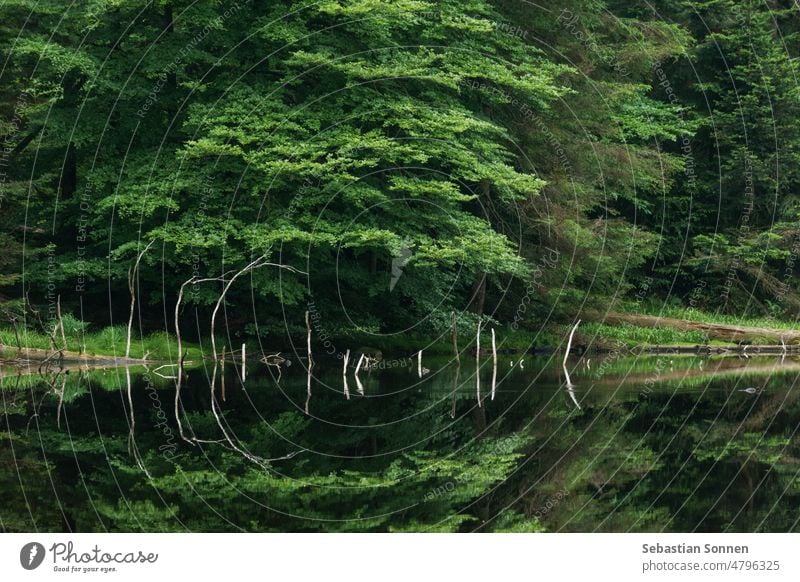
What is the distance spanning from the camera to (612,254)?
32.6 metres

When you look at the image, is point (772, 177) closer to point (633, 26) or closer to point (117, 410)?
point (633, 26)

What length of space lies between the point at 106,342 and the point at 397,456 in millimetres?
13140

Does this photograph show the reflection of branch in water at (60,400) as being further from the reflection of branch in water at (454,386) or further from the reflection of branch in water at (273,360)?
the reflection of branch in water at (454,386)

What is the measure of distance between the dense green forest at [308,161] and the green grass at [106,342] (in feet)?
3.01

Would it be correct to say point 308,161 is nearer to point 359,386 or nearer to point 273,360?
point 273,360

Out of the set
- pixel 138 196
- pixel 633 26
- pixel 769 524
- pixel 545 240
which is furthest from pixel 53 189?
pixel 769 524

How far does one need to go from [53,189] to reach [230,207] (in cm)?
593

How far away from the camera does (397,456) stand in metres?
14.1

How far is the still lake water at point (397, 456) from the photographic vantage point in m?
11.0

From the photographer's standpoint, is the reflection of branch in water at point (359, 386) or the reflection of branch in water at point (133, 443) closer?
the reflection of branch in water at point (133, 443)

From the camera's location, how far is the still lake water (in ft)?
36.2
